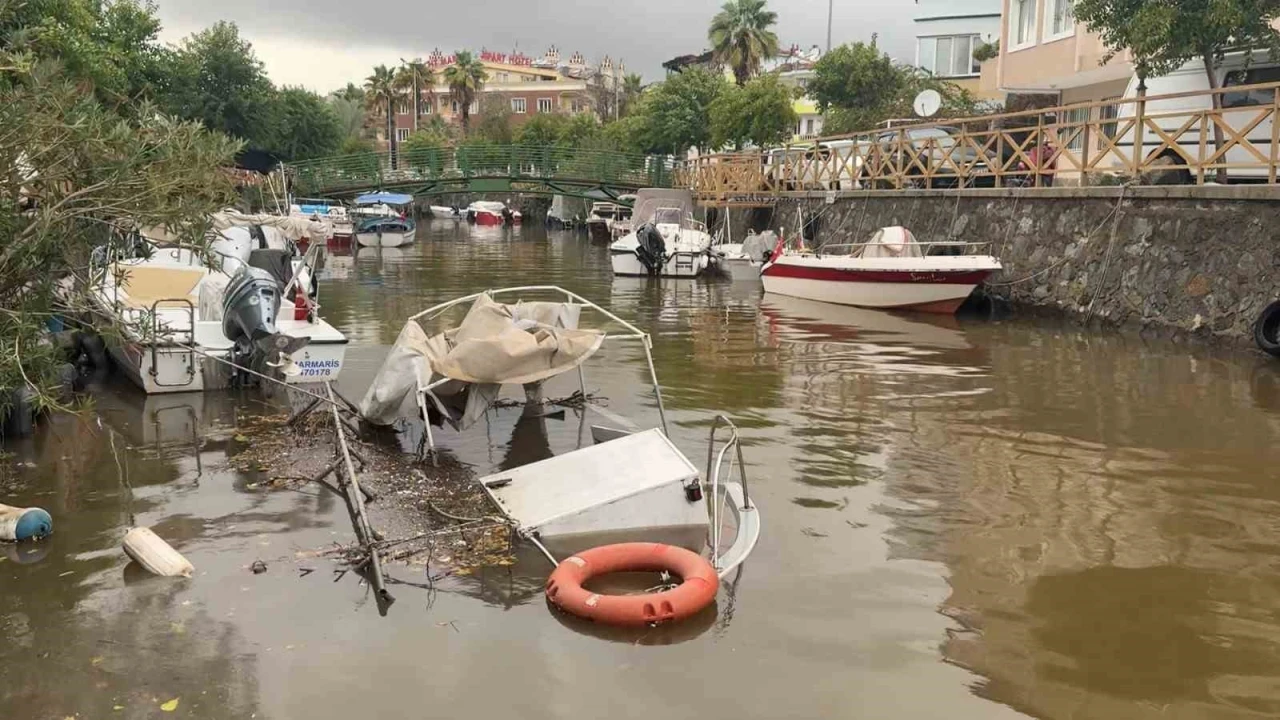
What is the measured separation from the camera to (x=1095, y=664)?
222 inches

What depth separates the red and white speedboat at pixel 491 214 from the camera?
67.4 meters

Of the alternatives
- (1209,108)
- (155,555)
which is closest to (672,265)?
(1209,108)

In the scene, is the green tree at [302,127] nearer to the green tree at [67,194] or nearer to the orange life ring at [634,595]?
the green tree at [67,194]

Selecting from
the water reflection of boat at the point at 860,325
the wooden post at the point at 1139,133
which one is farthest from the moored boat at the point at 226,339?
the wooden post at the point at 1139,133

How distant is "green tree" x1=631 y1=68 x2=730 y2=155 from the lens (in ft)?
160

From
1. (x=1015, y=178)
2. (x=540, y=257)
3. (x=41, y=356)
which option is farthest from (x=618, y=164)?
(x=41, y=356)

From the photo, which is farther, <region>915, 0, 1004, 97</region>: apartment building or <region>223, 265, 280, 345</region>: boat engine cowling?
<region>915, 0, 1004, 97</region>: apartment building

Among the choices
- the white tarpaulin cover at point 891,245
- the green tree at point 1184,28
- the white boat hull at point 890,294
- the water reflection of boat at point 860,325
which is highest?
the green tree at point 1184,28

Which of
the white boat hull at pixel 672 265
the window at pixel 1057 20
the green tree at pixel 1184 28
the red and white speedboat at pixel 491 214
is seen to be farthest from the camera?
the red and white speedboat at pixel 491 214

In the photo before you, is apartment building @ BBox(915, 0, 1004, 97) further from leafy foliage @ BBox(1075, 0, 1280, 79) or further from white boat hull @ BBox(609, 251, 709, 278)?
leafy foliage @ BBox(1075, 0, 1280, 79)

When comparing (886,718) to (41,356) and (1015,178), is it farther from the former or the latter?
(1015,178)

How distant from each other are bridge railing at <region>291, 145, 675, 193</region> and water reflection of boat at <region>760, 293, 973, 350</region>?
81.1ft

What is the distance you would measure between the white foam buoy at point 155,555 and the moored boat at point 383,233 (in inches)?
1413

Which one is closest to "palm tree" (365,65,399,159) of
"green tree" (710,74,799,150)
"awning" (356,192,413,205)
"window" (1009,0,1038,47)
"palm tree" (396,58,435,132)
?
"palm tree" (396,58,435,132)
